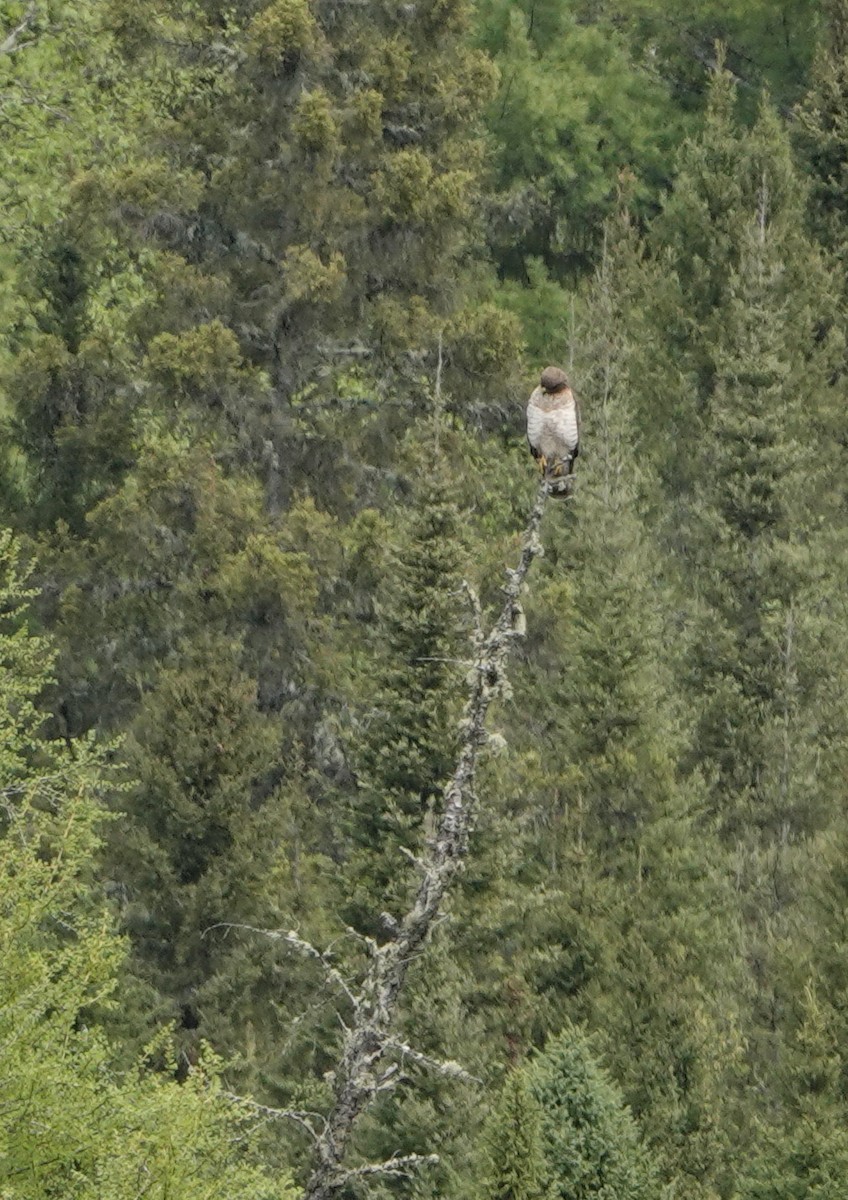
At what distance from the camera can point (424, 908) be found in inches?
854

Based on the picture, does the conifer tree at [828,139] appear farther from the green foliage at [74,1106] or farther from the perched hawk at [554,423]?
the green foliage at [74,1106]

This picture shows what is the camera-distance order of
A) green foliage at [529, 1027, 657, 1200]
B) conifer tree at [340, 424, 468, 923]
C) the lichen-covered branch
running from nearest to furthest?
the lichen-covered branch
green foliage at [529, 1027, 657, 1200]
conifer tree at [340, 424, 468, 923]

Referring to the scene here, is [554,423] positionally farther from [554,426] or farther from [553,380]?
[553,380]

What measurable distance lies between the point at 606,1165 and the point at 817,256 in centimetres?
2767

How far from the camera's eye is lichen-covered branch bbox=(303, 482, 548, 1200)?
21.5m

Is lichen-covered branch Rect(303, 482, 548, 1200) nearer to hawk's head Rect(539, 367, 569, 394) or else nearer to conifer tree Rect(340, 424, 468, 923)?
hawk's head Rect(539, 367, 569, 394)

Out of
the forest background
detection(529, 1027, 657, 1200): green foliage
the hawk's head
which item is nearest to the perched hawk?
the hawk's head

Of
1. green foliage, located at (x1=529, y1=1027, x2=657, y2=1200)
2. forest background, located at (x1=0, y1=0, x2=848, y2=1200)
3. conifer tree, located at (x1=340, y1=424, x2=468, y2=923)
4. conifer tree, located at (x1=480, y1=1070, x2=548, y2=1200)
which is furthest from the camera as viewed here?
conifer tree, located at (x1=340, y1=424, x2=468, y2=923)

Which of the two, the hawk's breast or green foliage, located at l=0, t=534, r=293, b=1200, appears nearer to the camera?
→ green foliage, located at l=0, t=534, r=293, b=1200

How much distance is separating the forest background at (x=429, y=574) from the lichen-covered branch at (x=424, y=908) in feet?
6.94

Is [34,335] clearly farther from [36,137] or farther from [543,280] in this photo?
[543,280]

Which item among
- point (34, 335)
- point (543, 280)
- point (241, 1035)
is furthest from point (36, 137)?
point (241, 1035)

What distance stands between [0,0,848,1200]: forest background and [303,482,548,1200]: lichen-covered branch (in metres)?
2.12

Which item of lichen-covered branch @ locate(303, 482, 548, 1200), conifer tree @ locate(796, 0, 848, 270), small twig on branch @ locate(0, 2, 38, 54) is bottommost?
conifer tree @ locate(796, 0, 848, 270)
